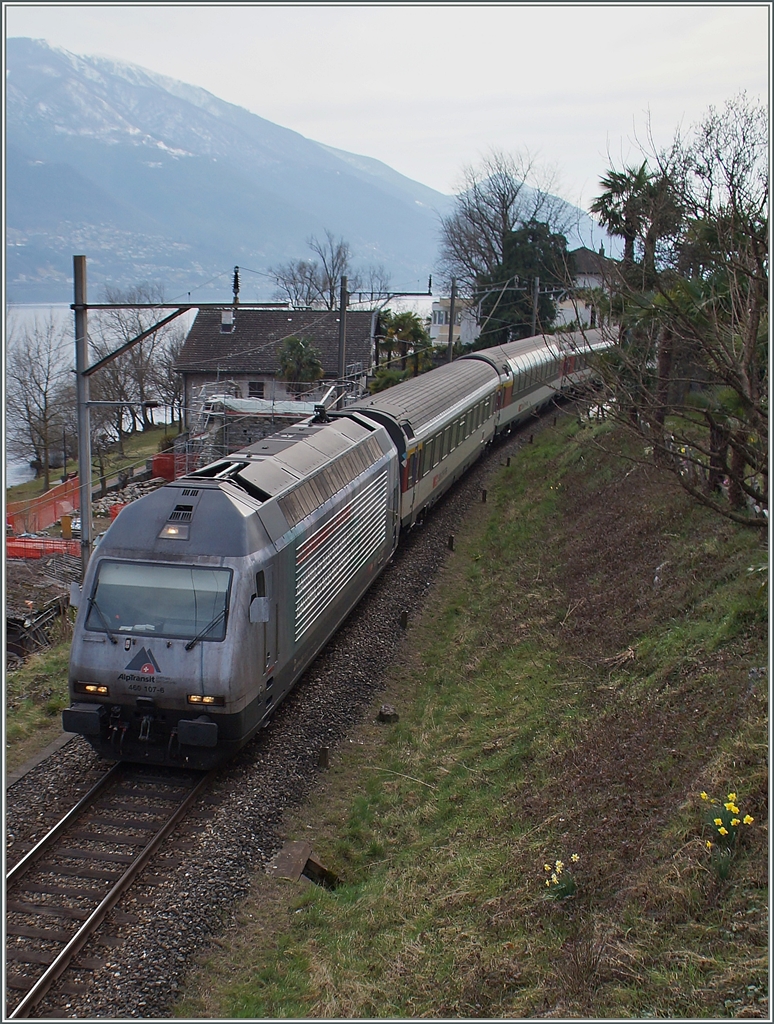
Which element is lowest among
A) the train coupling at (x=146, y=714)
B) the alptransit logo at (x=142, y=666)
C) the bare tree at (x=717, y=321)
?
the train coupling at (x=146, y=714)

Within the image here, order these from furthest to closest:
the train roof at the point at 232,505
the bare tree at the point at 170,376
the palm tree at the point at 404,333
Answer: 1. the bare tree at the point at 170,376
2. the palm tree at the point at 404,333
3. the train roof at the point at 232,505

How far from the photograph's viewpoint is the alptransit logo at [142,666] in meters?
9.16

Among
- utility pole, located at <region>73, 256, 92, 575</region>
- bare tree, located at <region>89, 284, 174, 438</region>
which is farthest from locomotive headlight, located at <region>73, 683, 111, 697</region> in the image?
bare tree, located at <region>89, 284, 174, 438</region>

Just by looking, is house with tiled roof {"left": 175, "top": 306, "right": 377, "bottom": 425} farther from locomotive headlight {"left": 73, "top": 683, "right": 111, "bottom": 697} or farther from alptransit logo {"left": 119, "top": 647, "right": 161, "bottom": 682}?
alptransit logo {"left": 119, "top": 647, "right": 161, "bottom": 682}

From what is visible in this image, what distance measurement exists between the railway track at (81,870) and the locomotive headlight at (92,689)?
104cm

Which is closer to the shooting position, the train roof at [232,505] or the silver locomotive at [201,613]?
the silver locomotive at [201,613]

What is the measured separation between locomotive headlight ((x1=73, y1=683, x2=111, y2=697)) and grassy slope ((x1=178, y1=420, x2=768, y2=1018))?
104 inches

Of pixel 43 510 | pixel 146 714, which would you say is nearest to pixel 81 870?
pixel 146 714

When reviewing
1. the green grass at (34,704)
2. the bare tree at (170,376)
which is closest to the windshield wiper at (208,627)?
the green grass at (34,704)

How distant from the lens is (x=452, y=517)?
22.5 meters

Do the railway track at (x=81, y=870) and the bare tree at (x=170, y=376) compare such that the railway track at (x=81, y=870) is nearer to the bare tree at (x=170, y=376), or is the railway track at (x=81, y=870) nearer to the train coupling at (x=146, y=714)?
the train coupling at (x=146, y=714)

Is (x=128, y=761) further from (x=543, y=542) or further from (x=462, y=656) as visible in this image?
(x=543, y=542)

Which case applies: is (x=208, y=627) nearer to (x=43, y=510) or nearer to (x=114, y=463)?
(x=43, y=510)

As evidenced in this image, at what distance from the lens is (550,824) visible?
8406mm
